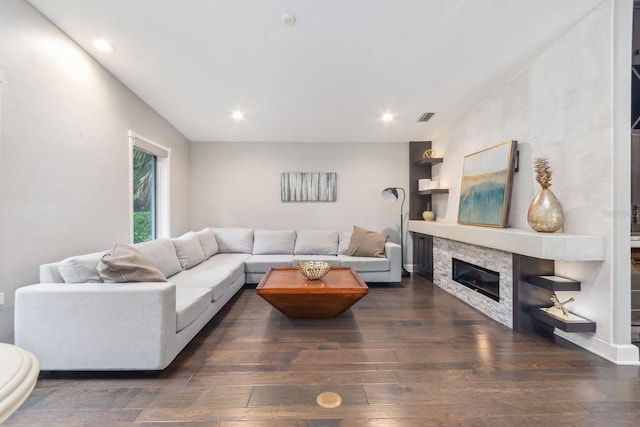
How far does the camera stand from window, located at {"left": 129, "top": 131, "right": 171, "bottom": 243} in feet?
11.3

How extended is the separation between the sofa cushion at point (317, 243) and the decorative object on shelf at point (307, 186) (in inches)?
27.5

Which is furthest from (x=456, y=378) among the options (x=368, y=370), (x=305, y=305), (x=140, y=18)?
(x=140, y=18)

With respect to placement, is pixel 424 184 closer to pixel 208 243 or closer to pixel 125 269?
pixel 208 243

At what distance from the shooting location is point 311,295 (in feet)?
8.16

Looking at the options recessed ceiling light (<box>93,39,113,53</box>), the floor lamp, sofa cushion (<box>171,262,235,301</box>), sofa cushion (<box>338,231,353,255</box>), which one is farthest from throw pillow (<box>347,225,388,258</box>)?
recessed ceiling light (<box>93,39,113,53</box>)

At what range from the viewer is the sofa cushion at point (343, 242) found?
14.8 ft

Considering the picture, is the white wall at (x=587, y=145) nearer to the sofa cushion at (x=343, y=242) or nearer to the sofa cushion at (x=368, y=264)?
the sofa cushion at (x=368, y=264)

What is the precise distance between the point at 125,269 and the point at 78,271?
300mm

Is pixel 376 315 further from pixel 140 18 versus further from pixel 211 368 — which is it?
pixel 140 18

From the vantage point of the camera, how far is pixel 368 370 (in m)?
1.87

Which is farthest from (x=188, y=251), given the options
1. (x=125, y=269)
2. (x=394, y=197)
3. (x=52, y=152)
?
(x=394, y=197)

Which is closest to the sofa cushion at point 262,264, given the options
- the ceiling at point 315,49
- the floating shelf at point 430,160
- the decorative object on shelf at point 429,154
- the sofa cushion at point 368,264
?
the sofa cushion at point 368,264

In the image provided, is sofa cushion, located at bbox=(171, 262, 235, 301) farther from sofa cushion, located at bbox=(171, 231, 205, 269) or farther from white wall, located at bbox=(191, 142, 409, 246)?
white wall, located at bbox=(191, 142, 409, 246)

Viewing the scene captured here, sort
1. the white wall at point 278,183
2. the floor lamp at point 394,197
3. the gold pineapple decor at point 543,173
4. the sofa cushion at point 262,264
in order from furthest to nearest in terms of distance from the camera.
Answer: the white wall at point 278,183, the floor lamp at point 394,197, the sofa cushion at point 262,264, the gold pineapple decor at point 543,173
